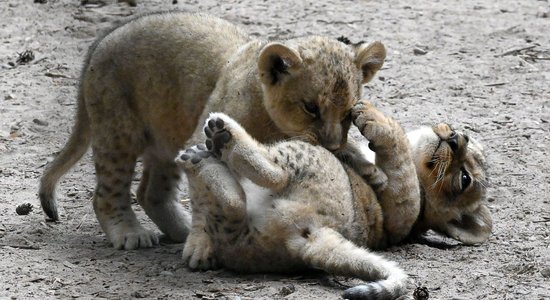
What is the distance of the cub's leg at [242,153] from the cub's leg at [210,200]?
3.3 inches

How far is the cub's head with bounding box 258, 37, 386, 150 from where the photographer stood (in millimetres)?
7070

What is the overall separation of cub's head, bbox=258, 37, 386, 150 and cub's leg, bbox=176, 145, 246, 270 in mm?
712

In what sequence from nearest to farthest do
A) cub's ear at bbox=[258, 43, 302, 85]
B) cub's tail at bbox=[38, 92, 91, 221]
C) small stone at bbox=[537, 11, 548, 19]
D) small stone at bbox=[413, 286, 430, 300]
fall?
1. small stone at bbox=[413, 286, 430, 300]
2. cub's ear at bbox=[258, 43, 302, 85]
3. cub's tail at bbox=[38, 92, 91, 221]
4. small stone at bbox=[537, 11, 548, 19]

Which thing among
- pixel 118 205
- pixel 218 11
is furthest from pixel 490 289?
pixel 218 11

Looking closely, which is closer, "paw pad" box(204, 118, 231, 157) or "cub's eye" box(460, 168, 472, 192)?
"paw pad" box(204, 118, 231, 157)

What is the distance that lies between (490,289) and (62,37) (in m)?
6.67

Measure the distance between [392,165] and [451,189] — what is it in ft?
2.14

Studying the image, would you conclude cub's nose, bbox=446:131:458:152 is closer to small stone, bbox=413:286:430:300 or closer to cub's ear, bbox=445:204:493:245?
cub's ear, bbox=445:204:493:245

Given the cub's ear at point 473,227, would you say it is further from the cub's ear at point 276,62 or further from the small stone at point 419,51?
the small stone at point 419,51

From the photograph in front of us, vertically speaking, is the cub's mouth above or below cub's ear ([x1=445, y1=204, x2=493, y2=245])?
above

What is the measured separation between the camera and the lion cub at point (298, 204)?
251 inches

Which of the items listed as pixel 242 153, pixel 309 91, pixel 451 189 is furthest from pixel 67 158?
pixel 451 189

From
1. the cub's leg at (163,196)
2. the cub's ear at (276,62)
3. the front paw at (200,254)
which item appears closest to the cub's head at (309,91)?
the cub's ear at (276,62)

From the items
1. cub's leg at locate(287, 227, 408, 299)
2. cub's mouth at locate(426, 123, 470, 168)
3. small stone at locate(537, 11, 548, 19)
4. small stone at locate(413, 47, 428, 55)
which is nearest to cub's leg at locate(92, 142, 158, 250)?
cub's leg at locate(287, 227, 408, 299)
